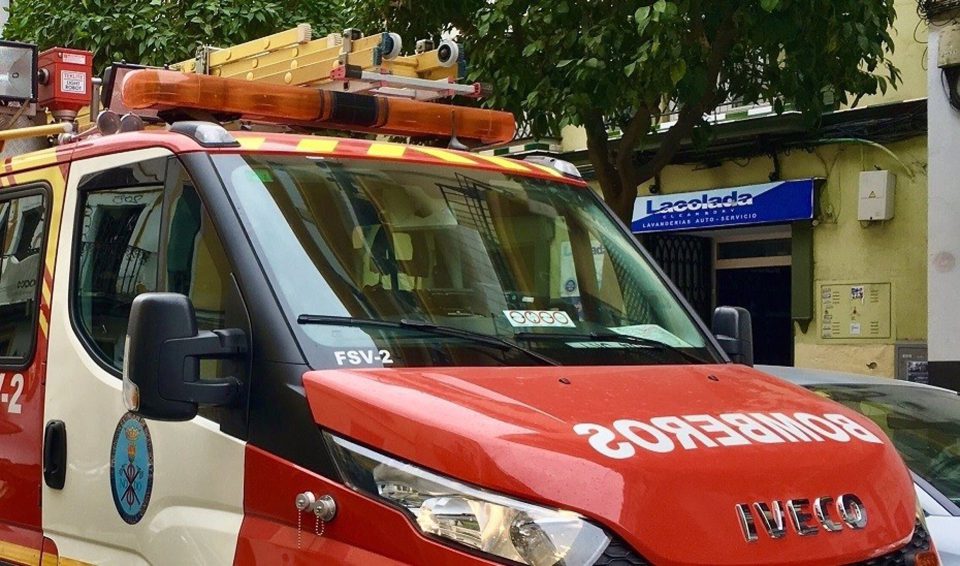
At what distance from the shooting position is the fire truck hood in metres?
2.87

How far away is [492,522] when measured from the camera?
2.85 m

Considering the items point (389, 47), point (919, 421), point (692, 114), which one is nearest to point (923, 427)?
point (919, 421)

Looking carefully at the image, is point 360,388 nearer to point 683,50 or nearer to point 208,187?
point 208,187

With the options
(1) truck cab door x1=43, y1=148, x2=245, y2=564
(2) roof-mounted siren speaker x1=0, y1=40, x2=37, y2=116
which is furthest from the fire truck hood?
(2) roof-mounted siren speaker x1=0, y1=40, x2=37, y2=116

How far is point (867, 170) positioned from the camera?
14609 mm

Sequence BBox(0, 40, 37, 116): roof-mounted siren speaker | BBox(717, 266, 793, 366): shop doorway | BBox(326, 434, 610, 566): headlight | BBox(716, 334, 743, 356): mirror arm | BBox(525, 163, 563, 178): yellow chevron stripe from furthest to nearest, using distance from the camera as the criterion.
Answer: BBox(717, 266, 793, 366): shop doorway → BBox(0, 40, 37, 116): roof-mounted siren speaker → BBox(525, 163, 563, 178): yellow chevron stripe → BBox(716, 334, 743, 356): mirror arm → BBox(326, 434, 610, 566): headlight

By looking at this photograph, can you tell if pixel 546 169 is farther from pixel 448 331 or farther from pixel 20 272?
pixel 20 272

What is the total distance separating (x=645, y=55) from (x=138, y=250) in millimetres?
7173

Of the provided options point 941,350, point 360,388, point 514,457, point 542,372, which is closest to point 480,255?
point 542,372

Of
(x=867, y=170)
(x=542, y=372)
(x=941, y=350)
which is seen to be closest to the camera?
(x=542, y=372)

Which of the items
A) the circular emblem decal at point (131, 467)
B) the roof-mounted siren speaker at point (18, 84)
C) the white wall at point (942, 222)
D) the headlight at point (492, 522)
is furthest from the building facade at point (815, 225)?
the headlight at point (492, 522)

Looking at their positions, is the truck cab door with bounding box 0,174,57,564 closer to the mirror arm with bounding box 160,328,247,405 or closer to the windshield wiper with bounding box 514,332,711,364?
the mirror arm with bounding box 160,328,247,405

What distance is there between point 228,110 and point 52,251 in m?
0.76

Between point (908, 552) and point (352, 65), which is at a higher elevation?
point (352, 65)
